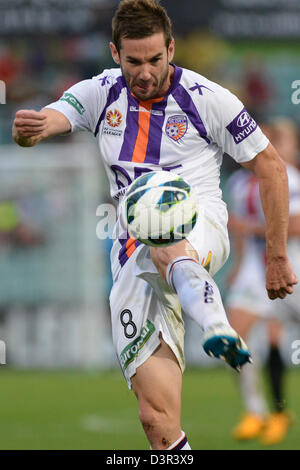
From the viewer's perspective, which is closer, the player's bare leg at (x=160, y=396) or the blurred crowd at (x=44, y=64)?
the player's bare leg at (x=160, y=396)

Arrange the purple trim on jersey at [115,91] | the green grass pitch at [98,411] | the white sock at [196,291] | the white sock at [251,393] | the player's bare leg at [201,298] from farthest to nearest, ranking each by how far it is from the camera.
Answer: the white sock at [251,393], the green grass pitch at [98,411], the purple trim on jersey at [115,91], the white sock at [196,291], the player's bare leg at [201,298]

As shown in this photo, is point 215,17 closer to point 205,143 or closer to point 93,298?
point 93,298

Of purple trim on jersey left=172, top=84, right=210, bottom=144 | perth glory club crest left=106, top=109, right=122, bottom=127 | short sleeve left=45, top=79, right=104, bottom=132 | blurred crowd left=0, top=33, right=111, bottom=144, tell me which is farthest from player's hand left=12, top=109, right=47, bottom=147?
blurred crowd left=0, top=33, right=111, bottom=144

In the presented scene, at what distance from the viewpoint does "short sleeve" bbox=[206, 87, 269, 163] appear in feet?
15.2

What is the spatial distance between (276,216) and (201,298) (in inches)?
28.1

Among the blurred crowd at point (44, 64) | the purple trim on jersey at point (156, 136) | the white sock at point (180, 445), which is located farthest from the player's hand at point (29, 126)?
the blurred crowd at point (44, 64)

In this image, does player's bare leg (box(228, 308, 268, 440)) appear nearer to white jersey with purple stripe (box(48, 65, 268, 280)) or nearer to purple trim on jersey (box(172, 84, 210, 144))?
white jersey with purple stripe (box(48, 65, 268, 280))

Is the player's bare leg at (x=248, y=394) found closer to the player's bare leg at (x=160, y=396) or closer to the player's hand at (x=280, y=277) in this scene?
the player's bare leg at (x=160, y=396)

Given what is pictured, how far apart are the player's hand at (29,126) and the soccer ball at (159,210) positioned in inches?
21.4

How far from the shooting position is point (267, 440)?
7.81m

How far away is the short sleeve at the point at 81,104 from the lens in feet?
16.0

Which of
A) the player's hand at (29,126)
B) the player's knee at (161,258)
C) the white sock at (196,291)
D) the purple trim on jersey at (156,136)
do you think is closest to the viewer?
the white sock at (196,291)

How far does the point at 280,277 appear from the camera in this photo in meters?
4.65
